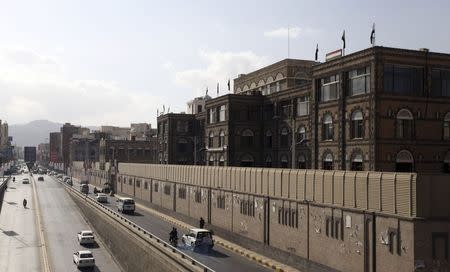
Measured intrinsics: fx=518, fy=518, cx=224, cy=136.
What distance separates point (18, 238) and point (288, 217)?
49.1m

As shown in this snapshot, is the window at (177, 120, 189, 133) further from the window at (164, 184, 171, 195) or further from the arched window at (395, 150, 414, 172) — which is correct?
the arched window at (395, 150, 414, 172)

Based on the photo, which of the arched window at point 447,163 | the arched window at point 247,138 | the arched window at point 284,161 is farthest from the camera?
the arched window at point 247,138

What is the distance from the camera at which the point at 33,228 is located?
84000 mm

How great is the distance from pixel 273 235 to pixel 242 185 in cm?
869

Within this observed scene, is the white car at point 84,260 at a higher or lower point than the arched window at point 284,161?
lower

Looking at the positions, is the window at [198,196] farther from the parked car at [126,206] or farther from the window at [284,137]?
the parked car at [126,206]

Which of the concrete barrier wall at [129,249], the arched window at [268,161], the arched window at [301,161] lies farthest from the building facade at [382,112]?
the arched window at [268,161]

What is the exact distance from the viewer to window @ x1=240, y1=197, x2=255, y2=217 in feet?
159

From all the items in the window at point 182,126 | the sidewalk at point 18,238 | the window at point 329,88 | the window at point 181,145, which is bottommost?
the sidewalk at point 18,238

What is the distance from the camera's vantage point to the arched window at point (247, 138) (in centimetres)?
7788

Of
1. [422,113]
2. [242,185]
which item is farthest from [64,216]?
[422,113]

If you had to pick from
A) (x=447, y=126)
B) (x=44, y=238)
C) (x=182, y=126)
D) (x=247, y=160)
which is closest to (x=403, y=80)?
(x=447, y=126)

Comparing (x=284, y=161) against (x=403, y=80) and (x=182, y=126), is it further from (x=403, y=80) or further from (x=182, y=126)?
(x=182, y=126)

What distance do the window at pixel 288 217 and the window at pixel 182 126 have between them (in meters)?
61.8
